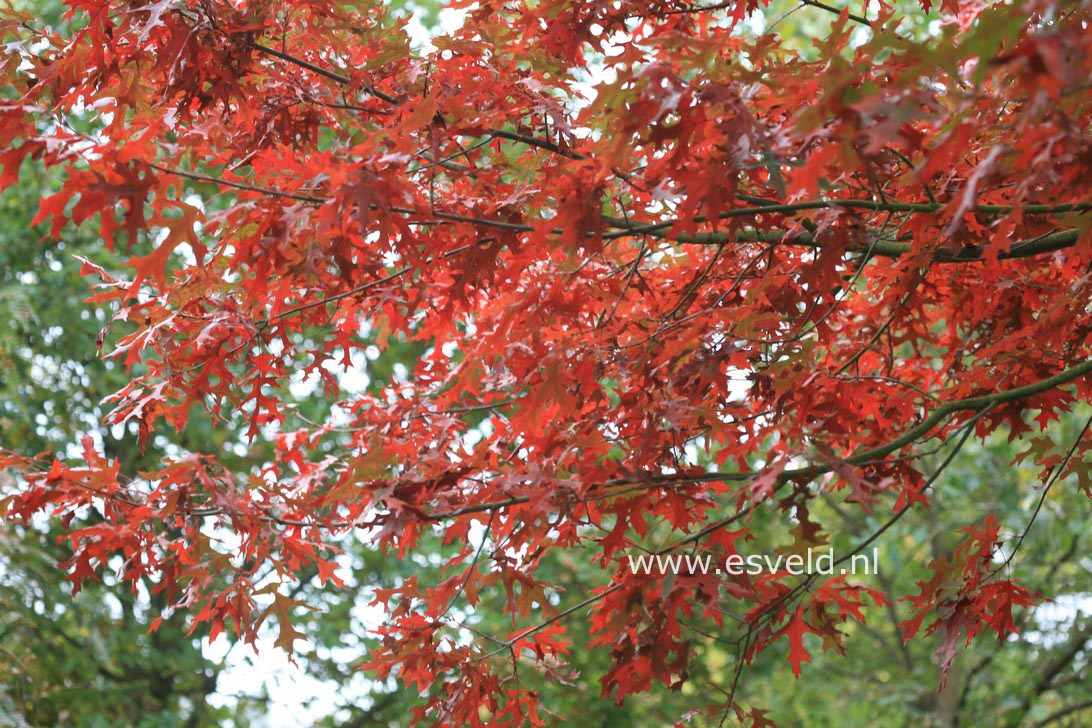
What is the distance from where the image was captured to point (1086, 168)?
5.03 ft

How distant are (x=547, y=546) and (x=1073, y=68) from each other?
1.76 m

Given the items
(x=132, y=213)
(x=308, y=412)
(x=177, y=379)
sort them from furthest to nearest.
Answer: (x=308, y=412), (x=177, y=379), (x=132, y=213)

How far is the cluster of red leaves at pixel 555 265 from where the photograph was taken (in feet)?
6.18

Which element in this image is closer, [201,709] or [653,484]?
[653,484]

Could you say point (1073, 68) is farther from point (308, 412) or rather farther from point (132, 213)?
point (308, 412)

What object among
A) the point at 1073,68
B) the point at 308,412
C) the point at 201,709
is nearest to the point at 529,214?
the point at 1073,68

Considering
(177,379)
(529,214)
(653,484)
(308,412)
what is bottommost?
(653,484)

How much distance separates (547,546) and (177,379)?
3.43 ft

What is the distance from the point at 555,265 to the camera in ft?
8.30

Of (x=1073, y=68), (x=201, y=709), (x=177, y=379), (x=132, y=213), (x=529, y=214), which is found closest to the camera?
(x=1073, y=68)

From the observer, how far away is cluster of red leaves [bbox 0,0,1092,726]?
1883 millimetres

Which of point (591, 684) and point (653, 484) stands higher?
point (591, 684)

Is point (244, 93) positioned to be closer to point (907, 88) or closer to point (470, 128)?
point (470, 128)

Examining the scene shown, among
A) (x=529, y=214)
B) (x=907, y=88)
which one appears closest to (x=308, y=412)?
(x=529, y=214)
